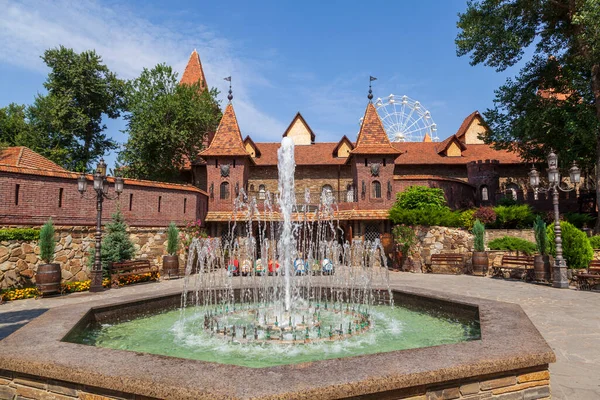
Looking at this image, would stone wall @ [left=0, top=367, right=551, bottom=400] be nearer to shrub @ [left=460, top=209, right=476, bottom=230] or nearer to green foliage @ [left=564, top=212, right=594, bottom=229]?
shrub @ [left=460, top=209, right=476, bottom=230]

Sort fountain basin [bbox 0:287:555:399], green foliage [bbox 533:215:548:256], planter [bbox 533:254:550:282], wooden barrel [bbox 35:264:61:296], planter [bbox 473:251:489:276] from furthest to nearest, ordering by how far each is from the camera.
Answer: planter [bbox 473:251:489:276] < green foliage [bbox 533:215:548:256] < planter [bbox 533:254:550:282] < wooden barrel [bbox 35:264:61:296] < fountain basin [bbox 0:287:555:399]

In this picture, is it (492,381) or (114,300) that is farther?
(114,300)

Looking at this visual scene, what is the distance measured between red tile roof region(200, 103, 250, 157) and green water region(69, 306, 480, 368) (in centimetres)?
1809

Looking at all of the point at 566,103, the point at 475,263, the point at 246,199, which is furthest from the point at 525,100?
the point at 246,199

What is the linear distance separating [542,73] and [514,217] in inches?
331

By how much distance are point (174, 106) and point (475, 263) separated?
73.8 ft

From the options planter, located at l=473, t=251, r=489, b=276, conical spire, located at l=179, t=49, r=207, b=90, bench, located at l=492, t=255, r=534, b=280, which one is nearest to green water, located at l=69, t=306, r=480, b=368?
bench, located at l=492, t=255, r=534, b=280

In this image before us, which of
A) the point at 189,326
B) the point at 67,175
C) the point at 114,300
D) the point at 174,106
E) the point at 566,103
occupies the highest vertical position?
the point at 174,106

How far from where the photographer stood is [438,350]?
3.40 metres

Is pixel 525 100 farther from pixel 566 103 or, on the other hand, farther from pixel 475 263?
pixel 475 263

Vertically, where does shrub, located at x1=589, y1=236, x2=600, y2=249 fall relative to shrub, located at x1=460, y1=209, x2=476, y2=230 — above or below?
below

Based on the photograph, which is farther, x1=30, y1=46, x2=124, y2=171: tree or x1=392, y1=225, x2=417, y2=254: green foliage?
x1=30, y1=46, x2=124, y2=171: tree

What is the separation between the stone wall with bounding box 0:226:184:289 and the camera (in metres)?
11.5

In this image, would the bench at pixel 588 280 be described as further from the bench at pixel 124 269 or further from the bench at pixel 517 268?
the bench at pixel 124 269
